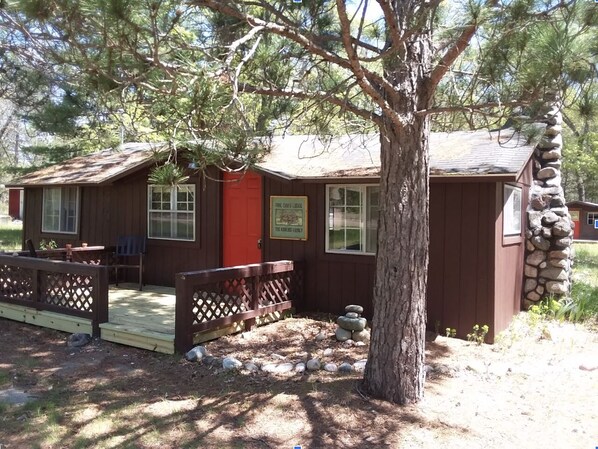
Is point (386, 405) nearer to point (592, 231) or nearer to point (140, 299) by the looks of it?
point (140, 299)

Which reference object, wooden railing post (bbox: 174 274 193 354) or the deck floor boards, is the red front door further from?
wooden railing post (bbox: 174 274 193 354)

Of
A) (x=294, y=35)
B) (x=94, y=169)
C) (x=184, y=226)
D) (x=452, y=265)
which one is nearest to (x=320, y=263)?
(x=452, y=265)

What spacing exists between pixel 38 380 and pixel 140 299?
3.34 meters

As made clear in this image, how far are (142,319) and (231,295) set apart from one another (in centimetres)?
136

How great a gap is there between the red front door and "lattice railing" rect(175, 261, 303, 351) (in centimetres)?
109

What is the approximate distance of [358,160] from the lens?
8141 millimetres

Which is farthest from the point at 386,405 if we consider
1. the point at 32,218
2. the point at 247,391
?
the point at 32,218

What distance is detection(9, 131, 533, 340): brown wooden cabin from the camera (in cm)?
668

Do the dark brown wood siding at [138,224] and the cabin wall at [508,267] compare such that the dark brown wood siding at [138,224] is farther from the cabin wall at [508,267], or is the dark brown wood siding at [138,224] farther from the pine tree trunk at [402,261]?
the pine tree trunk at [402,261]

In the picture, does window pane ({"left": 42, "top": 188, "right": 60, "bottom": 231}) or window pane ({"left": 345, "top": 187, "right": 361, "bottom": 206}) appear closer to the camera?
window pane ({"left": 345, "top": 187, "right": 361, "bottom": 206})

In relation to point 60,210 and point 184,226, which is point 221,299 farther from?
point 60,210

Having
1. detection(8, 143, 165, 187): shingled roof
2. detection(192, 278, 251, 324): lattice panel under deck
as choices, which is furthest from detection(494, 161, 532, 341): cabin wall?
detection(8, 143, 165, 187): shingled roof

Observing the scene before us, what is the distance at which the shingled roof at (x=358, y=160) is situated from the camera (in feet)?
21.5

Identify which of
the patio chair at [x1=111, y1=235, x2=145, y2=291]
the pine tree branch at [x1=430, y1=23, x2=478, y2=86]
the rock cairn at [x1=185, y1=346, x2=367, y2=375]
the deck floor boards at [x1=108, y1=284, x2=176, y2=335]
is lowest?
the rock cairn at [x1=185, y1=346, x2=367, y2=375]
